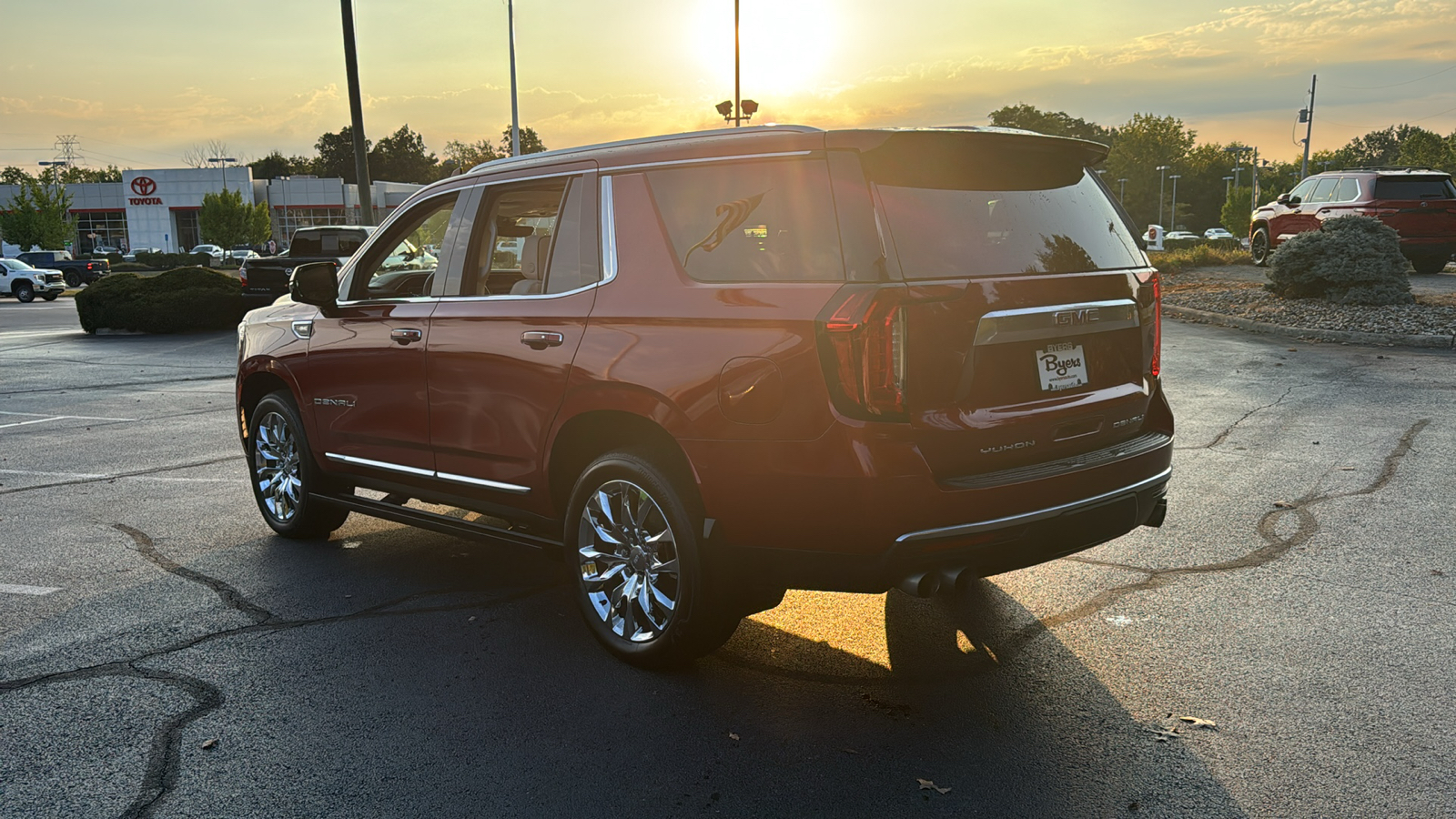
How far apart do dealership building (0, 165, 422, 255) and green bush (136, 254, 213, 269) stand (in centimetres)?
1300

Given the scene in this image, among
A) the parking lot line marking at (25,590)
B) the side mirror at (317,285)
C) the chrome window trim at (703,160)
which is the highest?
the chrome window trim at (703,160)

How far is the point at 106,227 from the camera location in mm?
96938

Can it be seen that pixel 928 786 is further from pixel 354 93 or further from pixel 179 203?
pixel 179 203

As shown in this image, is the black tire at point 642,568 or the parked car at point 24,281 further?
the parked car at point 24,281

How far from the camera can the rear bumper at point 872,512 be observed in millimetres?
3551

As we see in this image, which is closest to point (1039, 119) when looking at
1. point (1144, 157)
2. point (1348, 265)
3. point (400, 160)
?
point (1144, 157)

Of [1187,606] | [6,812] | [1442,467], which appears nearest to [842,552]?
[1187,606]

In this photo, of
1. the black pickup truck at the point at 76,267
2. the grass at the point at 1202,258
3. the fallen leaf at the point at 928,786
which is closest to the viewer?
the fallen leaf at the point at 928,786

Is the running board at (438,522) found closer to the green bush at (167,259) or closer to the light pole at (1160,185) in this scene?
the green bush at (167,259)

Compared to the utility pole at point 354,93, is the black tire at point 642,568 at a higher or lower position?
lower

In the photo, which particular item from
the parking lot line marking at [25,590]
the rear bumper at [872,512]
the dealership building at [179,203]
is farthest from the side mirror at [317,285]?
the dealership building at [179,203]

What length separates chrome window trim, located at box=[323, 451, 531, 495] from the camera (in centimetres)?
479

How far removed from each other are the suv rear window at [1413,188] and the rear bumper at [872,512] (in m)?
20.2

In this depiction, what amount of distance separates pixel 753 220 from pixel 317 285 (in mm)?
2777
